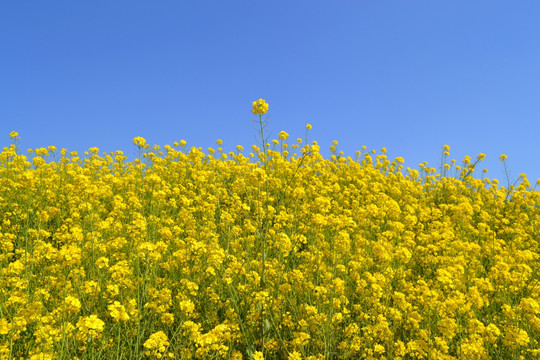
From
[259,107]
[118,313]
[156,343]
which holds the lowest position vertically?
[156,343]

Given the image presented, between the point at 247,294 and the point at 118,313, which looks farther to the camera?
the point at 247,294

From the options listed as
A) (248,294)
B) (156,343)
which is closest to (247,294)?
(248,294)

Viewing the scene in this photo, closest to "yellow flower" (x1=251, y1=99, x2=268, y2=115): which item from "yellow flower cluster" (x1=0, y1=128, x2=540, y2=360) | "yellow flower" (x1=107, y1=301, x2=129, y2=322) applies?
"yellow flower cluster" (x1=0, y1=128, x2=540, y2=360)

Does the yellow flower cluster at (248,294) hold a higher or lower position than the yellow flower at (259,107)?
lower

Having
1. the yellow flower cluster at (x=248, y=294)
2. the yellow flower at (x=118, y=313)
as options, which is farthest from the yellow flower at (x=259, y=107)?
the yellow flower at (x=118, y=313)

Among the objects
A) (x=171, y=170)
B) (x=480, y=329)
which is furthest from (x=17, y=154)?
(x=480, y=329)

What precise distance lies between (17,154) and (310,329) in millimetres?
8498

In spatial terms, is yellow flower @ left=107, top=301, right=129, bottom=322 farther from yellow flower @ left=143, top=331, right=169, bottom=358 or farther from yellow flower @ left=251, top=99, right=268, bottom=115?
yellow flower @ left=251, top=99, right=268, bottom=115

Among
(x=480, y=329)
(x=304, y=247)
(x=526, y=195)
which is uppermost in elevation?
(x=526, y=195)

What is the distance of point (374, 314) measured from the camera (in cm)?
377

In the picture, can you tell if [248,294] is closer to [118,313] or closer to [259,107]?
[118,313]

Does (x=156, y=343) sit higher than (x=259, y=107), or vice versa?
(x=259, y=107)

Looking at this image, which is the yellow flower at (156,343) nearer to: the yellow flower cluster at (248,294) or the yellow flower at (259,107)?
the yellow flower cluster at (248,294)

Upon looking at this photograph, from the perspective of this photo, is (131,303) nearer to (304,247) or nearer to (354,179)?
(304,247)
